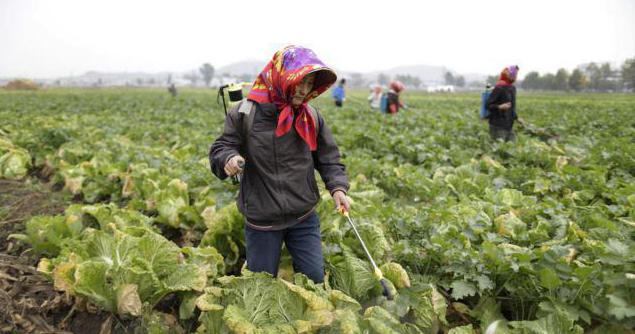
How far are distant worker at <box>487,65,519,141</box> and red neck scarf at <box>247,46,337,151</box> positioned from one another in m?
5.80

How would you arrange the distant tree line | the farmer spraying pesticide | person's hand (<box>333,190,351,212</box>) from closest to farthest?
1. the farmer spraying pesticide
2. person's hand (<box>333,190,351,212</box>)
3. the distant tree line

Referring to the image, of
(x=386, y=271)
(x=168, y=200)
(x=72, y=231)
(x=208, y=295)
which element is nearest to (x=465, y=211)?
(x=386, y=271)

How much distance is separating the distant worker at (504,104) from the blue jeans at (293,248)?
5867 mm

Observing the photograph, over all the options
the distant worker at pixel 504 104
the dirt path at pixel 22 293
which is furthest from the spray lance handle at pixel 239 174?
the distant worker at pixel 504 104

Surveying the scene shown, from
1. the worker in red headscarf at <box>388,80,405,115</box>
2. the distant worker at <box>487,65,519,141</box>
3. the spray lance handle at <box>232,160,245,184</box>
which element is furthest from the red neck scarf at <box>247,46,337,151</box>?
the worker in red headscarf at <box>388,80,405,115</box>

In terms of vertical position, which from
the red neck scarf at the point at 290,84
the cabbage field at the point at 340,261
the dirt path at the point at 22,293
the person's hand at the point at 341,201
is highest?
the red neck scarf at the point at 290,84

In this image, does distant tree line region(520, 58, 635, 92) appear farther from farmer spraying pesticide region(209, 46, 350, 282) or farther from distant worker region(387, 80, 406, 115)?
farmer spraying pesticide region(209, 46, 350, 282)

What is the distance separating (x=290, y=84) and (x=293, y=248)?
113cm

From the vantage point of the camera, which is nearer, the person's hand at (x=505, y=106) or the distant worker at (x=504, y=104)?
the distant worker at (x=504, y=104)

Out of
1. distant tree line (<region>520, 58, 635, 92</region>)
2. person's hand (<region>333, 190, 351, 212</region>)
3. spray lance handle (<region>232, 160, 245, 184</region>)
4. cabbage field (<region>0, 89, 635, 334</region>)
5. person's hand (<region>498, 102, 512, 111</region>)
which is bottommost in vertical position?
cabbage field (<region>0, 89, 635, 334</region>)

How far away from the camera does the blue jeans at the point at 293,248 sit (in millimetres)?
2635

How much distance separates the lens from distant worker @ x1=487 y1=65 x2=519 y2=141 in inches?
283

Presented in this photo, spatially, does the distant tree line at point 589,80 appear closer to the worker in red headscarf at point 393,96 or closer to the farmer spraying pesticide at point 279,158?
the worker in red headscarf at point 393,96

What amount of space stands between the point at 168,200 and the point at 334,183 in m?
2.35
